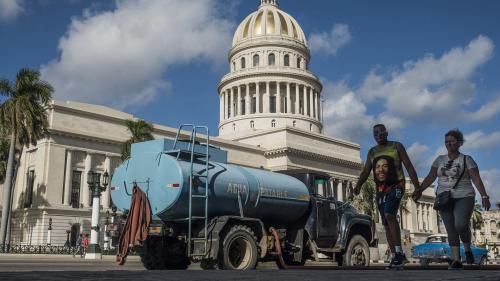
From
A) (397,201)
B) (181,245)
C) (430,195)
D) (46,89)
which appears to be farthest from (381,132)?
(430,195)

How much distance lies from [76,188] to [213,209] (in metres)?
39.5

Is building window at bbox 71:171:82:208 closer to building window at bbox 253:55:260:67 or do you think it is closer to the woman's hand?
building window at bbox 253:55:260:67

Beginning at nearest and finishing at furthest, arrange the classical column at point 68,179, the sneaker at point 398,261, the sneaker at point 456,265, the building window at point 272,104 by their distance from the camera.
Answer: the sneaker at point 456,265 → the sneaker at point 398,261 → the classical column at point 68,179 → the building window at point 272,104

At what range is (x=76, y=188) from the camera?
48.8 metres

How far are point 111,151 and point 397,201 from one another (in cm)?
4550

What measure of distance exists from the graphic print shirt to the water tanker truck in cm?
486

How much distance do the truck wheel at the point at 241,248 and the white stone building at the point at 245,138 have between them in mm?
3378

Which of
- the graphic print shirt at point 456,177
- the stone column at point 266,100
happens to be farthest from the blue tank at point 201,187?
the stone column at point 266,100

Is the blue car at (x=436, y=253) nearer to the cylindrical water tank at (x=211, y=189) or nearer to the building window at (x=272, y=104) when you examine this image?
the cylindrical water tank at (x=211, y=189)

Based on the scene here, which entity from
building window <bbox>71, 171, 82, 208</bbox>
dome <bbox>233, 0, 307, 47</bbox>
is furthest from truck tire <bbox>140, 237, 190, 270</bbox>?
dome <bbox>233, 0, 307, 47</bbox>

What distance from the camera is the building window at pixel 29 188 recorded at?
48.2m

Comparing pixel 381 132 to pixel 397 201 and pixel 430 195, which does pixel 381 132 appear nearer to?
pixel 397 201

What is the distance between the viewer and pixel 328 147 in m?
71.8

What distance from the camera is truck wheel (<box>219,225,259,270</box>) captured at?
11.9m
